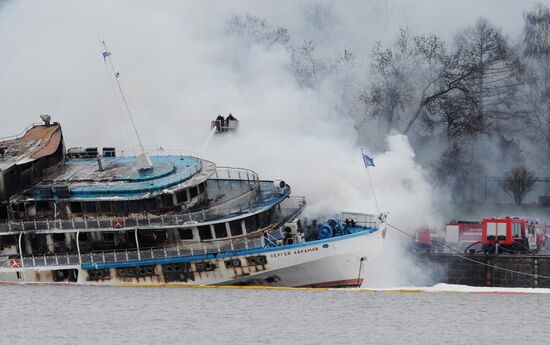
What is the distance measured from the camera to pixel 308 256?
107 ft

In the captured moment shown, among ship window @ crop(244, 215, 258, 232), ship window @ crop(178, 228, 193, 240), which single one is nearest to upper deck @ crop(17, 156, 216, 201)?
ship window @ crop(178, 228, 193, 240)

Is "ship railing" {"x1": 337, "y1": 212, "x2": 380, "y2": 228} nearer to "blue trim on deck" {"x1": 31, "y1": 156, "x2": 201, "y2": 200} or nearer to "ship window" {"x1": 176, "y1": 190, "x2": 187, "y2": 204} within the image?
"blue trim on deck" {"x1": 31, "y1": 156, "x2": 201, "y2": 200}

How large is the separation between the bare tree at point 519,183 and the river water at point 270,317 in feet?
64.3

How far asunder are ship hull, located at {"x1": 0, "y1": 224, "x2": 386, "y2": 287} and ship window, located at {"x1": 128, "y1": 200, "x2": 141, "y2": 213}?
2.04 m

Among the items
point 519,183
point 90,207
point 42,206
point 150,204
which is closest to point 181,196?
point 150,204

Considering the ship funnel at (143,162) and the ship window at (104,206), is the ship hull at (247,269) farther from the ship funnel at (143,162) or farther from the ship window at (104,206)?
the ship funnel at (143,162)

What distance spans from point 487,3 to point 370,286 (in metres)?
28.8

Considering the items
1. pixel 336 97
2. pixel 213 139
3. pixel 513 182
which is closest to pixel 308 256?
pixel 213 139

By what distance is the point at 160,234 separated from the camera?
33.9m

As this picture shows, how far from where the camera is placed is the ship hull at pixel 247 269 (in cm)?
3269

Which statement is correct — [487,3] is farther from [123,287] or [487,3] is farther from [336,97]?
[123,287]

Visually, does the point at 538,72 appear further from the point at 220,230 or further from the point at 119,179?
the point at 119,179

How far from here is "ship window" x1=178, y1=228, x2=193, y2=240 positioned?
111 ft

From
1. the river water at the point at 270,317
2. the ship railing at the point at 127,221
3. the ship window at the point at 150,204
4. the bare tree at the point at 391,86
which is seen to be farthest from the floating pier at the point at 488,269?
the bare tree at the point at 391,86
